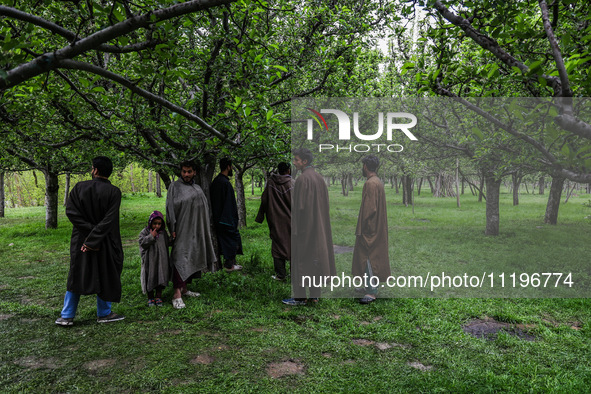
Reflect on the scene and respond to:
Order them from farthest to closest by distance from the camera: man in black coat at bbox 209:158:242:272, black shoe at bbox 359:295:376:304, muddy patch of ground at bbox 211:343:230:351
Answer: man in black coat at bbox 209:158:242:272 → black shoe at bbox 359:295:376:304 → muddy patch of ground at bbox 211:343:230:351

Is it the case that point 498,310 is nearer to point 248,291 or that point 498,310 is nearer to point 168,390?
point 248,291

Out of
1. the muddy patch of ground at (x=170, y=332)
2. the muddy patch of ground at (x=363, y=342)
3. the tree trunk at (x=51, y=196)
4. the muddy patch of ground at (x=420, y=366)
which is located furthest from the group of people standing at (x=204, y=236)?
the tree trunk at (x=51, y=196)

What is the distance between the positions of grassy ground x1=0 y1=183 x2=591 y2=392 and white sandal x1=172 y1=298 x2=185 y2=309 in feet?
0.37

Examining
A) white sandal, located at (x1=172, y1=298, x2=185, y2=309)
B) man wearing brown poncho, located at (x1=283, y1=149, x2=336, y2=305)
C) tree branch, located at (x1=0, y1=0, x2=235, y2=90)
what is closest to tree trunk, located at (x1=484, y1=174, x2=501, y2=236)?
man wearing brown poncho, located at (x1=283, y1=149, x2=336, y2=305)

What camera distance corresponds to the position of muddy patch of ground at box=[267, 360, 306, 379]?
378 cm

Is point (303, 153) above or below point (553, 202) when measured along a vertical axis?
above

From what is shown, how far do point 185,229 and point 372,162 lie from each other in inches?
129

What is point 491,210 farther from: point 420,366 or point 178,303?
point 178,303

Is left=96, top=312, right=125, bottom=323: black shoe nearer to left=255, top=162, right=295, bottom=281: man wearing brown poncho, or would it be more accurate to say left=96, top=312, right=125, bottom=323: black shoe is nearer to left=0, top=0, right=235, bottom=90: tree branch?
left=255, top=162, right=295, bottom=281: man wearing brown poncho

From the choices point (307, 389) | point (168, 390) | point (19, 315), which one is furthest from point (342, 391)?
point (19, 315)

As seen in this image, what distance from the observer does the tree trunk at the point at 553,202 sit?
438 cm

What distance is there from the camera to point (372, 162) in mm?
5844

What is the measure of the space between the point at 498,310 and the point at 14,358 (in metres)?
6.56

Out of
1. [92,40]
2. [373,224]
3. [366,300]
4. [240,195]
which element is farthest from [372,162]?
[240,195]
